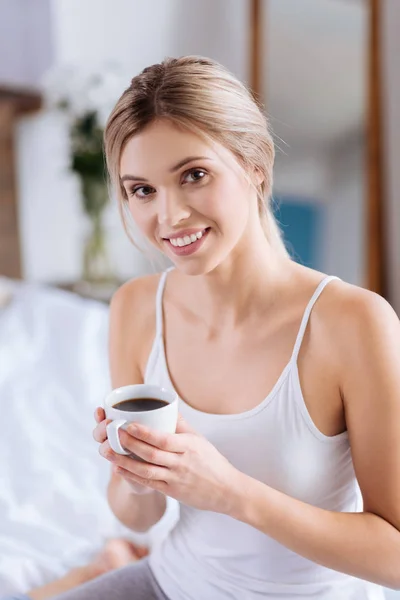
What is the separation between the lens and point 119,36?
9.95 ft

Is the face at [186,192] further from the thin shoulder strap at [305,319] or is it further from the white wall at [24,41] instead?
the white wall at [24,41]

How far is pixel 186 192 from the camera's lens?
81 centimetres

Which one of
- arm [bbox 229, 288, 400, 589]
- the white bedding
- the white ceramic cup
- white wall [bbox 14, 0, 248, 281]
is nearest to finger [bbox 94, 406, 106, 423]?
the white ceramic cup

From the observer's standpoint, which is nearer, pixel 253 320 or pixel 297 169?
pixel 253 320

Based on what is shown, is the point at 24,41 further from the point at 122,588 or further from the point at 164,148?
the point at 122,588

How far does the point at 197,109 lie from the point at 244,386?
0.37m

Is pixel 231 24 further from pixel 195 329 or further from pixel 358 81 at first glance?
pixel 195 329

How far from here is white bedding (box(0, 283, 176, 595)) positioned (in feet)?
4.17

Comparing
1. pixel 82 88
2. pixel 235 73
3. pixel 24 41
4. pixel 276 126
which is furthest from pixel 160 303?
pixel 235 73

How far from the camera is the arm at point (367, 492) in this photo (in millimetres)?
768

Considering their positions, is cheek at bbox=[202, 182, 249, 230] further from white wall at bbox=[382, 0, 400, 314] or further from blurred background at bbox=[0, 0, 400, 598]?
white wall at bbox=[382, 0, 400, 314]

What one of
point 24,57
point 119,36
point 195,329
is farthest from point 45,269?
point 195,329

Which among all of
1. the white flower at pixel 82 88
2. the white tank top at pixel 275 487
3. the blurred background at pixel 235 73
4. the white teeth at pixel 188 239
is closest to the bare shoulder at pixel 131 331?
the white tank top at pixel 275 487

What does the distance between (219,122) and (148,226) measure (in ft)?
0.53
